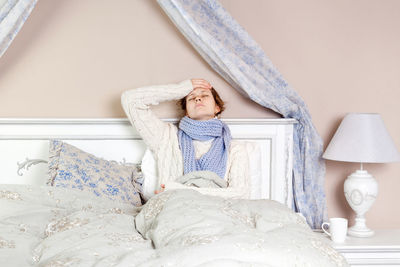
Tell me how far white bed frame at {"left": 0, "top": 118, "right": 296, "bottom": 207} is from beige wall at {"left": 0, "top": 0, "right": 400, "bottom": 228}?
10 cm

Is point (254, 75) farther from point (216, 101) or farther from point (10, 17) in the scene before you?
point (10, 17)

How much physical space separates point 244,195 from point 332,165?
2.62 ft

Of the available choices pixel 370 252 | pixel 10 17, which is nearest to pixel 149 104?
pixel 10 17

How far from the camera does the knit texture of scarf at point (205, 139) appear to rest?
2.58 m

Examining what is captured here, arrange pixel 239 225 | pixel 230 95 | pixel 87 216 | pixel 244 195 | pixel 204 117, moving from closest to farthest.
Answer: pixel 239 225, pixel 87 216, pixel 244 195, pixel 204 117, pixel 230 95

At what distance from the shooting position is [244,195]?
2.52 metres

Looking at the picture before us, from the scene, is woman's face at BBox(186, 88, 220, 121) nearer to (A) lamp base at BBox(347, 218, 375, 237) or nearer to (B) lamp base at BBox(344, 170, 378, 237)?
(B) lamp base at BBox(344, 170, 378, 237)

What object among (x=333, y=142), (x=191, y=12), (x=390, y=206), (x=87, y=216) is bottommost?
(x=390, y=206)

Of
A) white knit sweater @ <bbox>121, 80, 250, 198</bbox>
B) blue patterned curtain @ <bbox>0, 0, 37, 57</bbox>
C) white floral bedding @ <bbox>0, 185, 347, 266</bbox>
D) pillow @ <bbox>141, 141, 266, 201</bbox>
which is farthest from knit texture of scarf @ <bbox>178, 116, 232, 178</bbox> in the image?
blue patterned curtain @ <bbox>0, 0, 37, 57</bbox>

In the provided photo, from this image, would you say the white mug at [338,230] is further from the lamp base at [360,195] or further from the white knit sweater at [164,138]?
the white knit sweater at [164,138]

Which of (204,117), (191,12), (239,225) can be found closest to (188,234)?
(239,225)

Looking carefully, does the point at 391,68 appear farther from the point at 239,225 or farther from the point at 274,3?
the point at 239,225

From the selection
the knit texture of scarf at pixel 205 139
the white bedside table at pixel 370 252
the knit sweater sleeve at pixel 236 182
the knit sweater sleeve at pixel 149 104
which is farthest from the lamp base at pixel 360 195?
the knit sweater sleeve at pixel 149 104

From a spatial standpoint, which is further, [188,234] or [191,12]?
[191,12]
